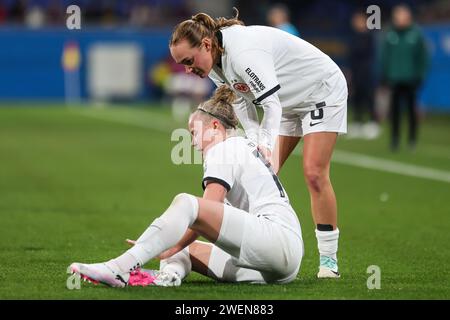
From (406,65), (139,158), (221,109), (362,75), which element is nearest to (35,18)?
(362,75)

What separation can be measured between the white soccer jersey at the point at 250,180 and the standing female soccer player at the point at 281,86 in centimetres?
22

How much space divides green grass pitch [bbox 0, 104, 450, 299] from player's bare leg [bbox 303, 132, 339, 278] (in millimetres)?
162

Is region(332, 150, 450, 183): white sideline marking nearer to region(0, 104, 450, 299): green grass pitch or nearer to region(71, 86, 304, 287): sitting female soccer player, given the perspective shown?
region(0, 104, 450, 299): green grass pitch

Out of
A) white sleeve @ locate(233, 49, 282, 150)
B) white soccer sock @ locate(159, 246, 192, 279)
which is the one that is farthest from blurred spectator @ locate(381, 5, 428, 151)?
white soccer sock @ locate(159, 246, 192, 279)

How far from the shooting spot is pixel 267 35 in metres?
7.39

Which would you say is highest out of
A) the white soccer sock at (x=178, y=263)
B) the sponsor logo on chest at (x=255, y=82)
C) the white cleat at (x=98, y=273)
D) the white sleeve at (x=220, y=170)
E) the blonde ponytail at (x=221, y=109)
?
the sponsor logo on chest at (x=255, y=82)

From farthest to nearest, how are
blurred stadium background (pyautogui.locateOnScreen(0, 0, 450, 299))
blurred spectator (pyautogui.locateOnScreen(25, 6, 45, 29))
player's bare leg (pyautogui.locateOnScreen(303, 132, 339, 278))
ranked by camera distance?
blurred spectator (pyautogui.locateOnScreen(25, 6, 45, 29)), blurred stadium background (pyautogui.locateOnScreen(0, 0, 450, 299)), player's bare leg (pyautogui.locateOnScreen(303, 132, 339, 278))

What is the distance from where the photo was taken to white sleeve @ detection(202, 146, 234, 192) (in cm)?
657

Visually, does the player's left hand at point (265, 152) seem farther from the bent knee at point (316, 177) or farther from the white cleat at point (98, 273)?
the white cleat at point (98, 273)

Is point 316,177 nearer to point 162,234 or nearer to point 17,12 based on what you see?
point 162,234

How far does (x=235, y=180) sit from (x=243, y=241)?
0.43m

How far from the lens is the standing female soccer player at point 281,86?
7066mm

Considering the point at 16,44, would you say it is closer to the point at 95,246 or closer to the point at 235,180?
the point at 95,246

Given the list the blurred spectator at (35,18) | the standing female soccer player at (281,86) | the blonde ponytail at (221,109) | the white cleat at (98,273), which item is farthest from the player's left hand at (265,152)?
the blurred spectator at (35,18)
